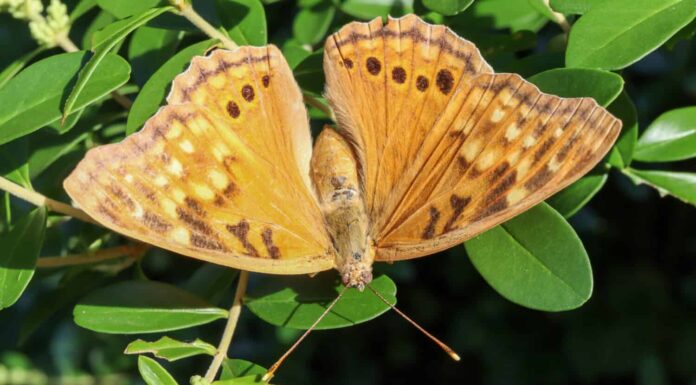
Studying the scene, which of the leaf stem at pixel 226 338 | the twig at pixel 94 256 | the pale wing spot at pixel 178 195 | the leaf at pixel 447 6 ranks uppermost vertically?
the leaf at pixel 447 6

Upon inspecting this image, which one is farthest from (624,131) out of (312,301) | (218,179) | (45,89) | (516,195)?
(45,89)

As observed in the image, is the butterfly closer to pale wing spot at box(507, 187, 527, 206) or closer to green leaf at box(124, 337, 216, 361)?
pale wing spot at box(507, 187, 527, 206)

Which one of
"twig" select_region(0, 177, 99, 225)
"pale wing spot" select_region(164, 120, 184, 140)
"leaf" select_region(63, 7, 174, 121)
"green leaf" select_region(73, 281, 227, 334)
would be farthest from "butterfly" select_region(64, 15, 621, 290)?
"twig" select_region(0, 177, 99, 225)

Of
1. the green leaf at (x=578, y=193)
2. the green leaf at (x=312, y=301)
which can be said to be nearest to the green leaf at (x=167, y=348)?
the green leaf at (x=312, y=301)

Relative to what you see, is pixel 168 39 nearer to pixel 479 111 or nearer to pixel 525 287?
pixel 479 111

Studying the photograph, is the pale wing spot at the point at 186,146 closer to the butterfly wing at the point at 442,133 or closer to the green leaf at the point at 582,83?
the butterfly wing at the point at 442,133

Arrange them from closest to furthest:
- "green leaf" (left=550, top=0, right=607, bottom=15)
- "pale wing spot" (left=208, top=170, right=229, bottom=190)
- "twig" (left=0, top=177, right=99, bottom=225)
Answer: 1. "green leaf" (left=550, top=0, right=607, bottom=15)
2. "pale wing spot" (left=208, top=170, right=229, bottom=190)
3. "twig" (left=0, top=177, right=99, bottom=225)
